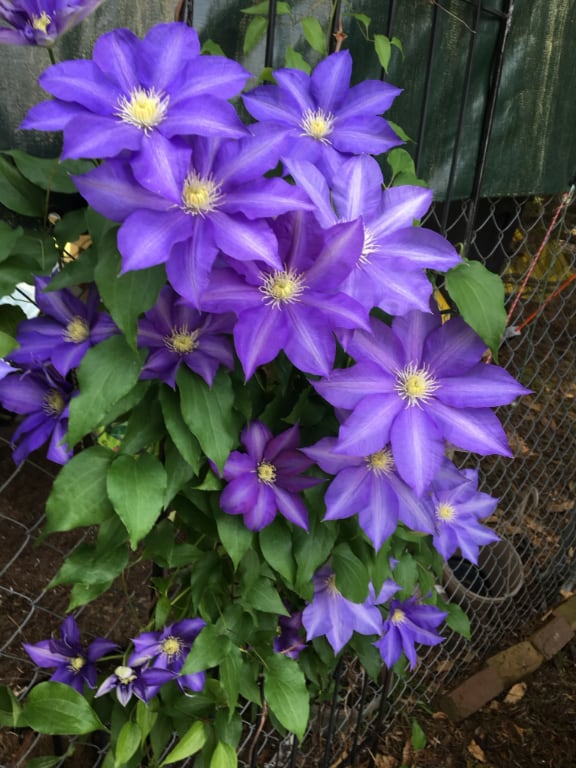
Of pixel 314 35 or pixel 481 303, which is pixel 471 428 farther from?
pixel 314 35

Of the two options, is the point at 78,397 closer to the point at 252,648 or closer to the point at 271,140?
the point at 271,140

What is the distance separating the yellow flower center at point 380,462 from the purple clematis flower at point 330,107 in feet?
0.98

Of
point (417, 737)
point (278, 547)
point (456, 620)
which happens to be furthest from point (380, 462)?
point (417, 737)

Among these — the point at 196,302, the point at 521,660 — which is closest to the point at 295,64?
the point at 196,302

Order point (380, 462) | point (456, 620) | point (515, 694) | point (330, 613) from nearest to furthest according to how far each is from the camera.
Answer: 1. point (380, 462)
2. point (330, 613)
3. point (456, 620)
4. point (515, 694)

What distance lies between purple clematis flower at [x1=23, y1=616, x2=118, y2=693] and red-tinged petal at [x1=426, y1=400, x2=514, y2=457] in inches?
23.3

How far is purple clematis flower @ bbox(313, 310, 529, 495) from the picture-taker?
0.63 m

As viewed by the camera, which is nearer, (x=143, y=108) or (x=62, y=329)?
(x=143, y=108)

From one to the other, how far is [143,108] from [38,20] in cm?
15

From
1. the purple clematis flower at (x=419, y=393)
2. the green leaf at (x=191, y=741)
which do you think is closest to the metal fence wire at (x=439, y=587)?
the green leaf at (x=191, y=741)

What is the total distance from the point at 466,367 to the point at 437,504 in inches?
18.4

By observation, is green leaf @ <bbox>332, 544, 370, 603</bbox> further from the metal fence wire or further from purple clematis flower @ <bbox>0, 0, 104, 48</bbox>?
purple clematis flower @ <bbox>0, 0, 104, 48</bbox>

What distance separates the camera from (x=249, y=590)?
0.89m

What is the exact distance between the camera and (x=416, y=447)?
635 mm
